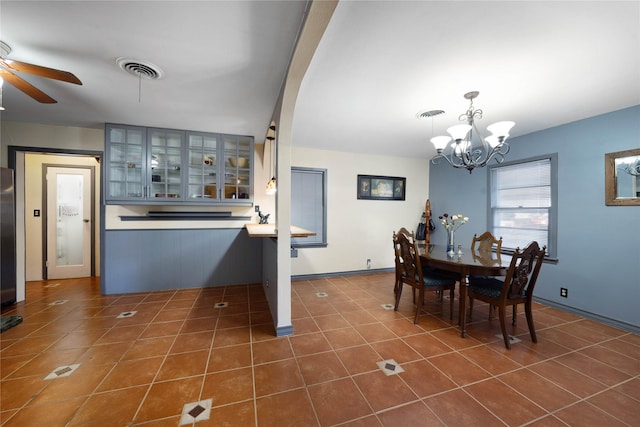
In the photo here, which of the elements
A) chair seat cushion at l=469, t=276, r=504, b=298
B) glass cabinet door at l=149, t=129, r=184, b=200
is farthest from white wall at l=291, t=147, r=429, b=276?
chair seat cushion at l=469, t=276, r=504, b=298

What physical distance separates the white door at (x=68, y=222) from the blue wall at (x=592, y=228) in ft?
23.6

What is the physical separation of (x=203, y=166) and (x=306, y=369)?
2945 mm

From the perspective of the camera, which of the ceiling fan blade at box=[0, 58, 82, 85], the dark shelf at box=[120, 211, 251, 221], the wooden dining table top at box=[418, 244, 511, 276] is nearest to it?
the ceiling fan blade at box=[0, 58, 82, 85]

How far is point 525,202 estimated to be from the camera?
138 inches

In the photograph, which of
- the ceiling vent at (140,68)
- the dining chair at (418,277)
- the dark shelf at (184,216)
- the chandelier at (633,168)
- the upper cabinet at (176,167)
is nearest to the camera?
the ceiling vent at (140,68)

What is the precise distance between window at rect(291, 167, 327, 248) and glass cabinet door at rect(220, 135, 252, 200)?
0.87 metres

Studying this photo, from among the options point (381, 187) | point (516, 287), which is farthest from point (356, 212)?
point (516, 287)

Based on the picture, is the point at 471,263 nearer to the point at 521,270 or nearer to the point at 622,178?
the point at 521,270

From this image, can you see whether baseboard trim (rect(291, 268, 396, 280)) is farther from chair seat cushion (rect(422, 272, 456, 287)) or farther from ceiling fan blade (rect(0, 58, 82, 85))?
ceiling fan blade (rect(0, 58, 82, 85))

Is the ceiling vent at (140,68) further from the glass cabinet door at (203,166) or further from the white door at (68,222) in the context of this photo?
the white door at (68,222)

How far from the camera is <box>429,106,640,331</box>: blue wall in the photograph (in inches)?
98.9

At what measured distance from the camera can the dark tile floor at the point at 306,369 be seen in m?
1.43

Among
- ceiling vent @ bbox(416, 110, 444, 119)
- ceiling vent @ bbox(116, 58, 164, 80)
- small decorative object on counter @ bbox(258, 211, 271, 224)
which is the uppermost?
→ ceiling vent @ bbox(416, 110, 444, 119)

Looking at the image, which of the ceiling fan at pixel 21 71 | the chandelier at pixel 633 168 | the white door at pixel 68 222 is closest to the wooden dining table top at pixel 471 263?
the chandelier at pixel 633 168
